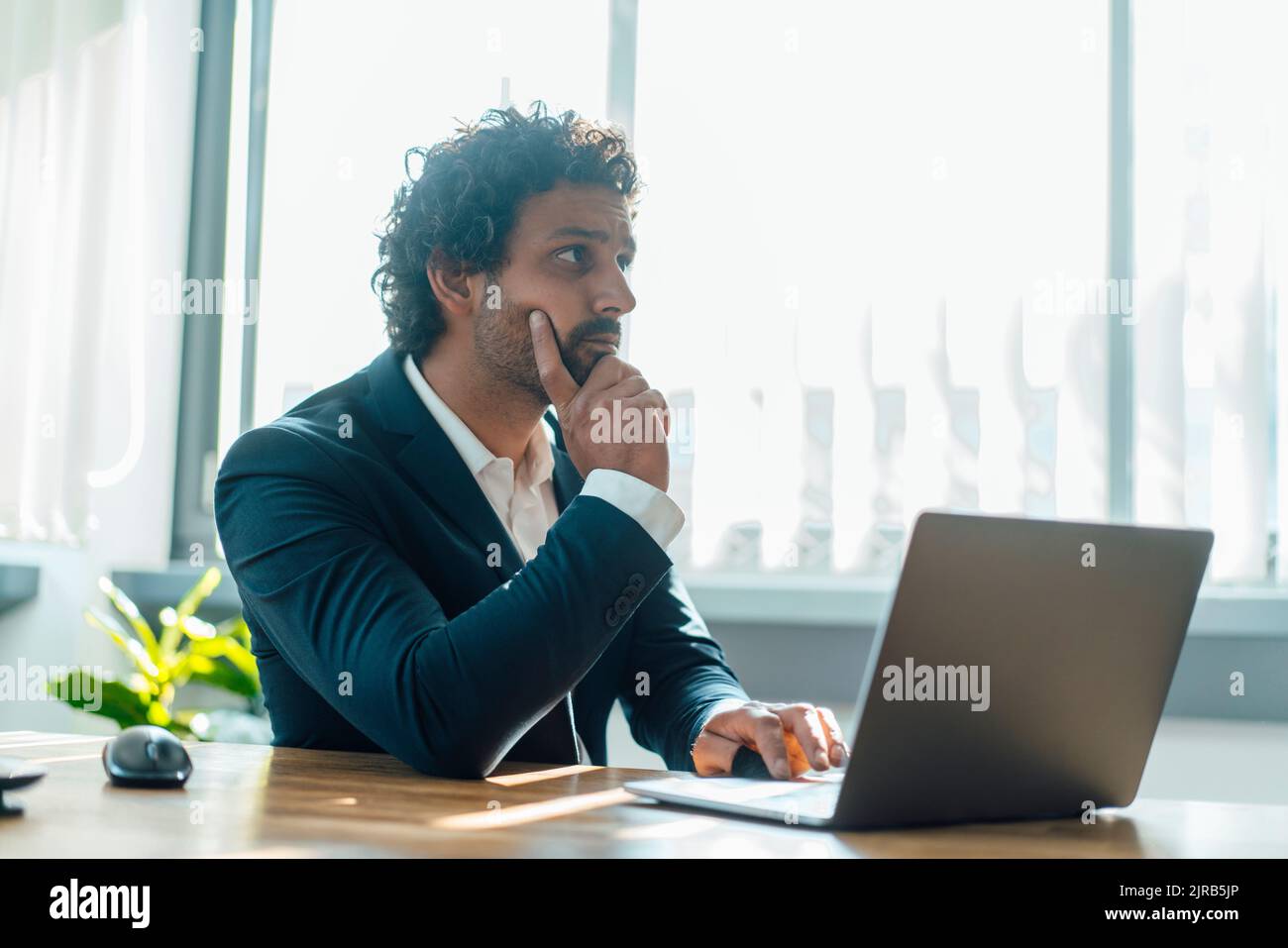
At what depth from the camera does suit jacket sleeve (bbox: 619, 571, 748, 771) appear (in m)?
1.45

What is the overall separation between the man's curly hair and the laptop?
0.94 m

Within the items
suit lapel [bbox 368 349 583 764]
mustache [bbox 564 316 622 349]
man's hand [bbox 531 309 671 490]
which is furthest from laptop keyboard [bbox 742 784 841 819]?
mustache [bbox 564 316 622 349]

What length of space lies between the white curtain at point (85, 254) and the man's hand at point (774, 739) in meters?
1.92

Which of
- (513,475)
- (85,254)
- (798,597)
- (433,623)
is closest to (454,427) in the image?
(513,475)

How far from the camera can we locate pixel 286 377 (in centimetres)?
285

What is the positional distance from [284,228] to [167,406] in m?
0.54

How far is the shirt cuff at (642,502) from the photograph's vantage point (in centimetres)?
112

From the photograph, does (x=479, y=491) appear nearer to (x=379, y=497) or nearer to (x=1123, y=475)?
(x=379, y=497)

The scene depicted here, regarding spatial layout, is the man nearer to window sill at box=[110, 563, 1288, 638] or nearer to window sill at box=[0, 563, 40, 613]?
window sill at box=[110, 563, 1288, 638]

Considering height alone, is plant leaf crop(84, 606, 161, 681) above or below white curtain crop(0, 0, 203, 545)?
below

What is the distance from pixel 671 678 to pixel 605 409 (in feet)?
1.30

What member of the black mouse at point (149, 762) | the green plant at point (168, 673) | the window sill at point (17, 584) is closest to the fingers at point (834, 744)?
the black mouse at point (149, 762)

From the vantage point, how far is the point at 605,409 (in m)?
1.34

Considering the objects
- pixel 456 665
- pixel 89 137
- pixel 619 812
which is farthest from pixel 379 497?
pixel 89 137
